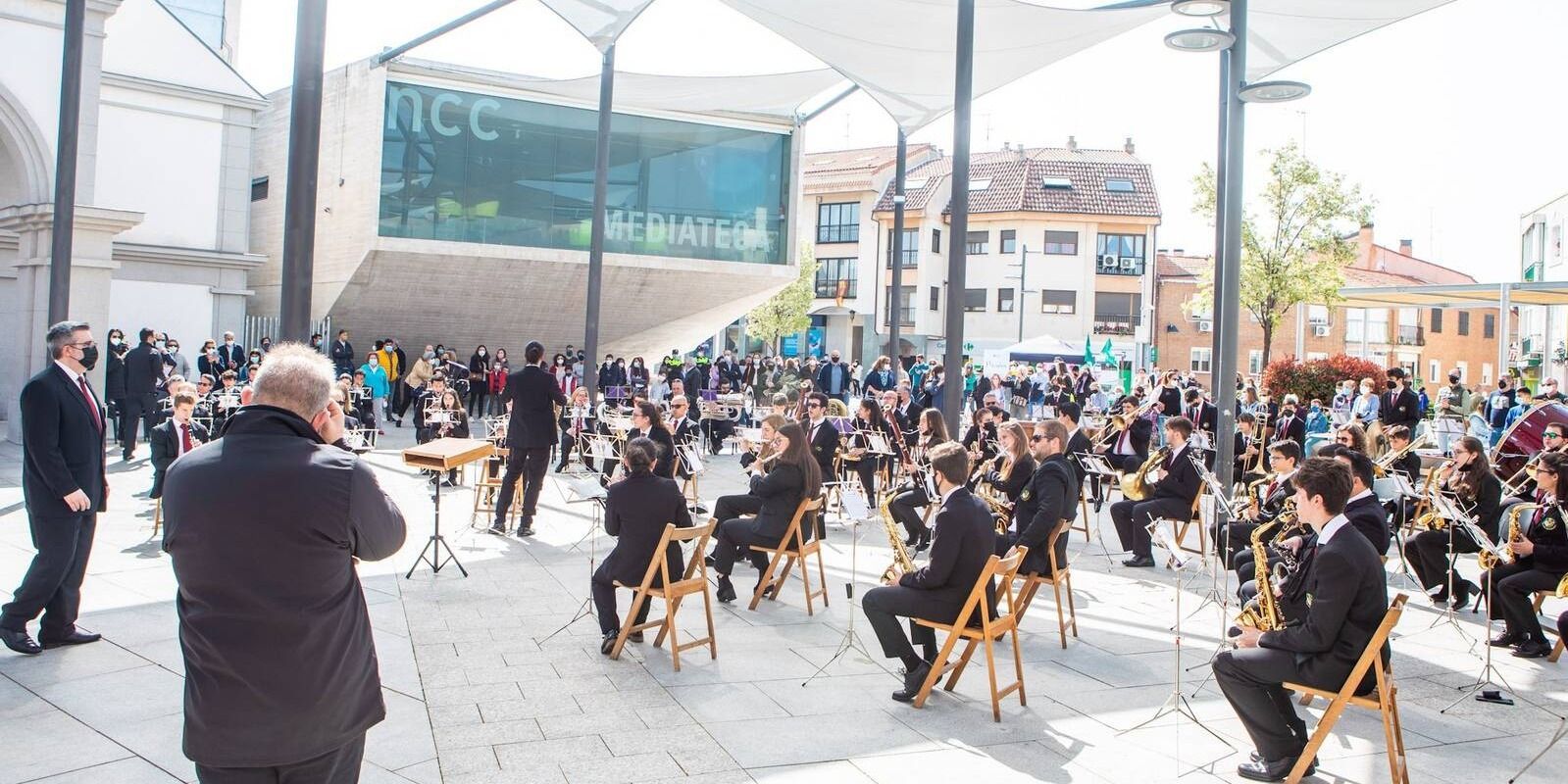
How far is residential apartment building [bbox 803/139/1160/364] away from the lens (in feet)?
162

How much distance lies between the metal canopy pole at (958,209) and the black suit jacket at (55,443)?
6797 millimetres

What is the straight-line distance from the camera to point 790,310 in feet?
157

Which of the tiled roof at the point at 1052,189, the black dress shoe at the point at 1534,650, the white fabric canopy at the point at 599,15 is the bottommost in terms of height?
the black dress shoe at the point at 1534,650

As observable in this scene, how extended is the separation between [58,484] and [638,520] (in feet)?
9.84

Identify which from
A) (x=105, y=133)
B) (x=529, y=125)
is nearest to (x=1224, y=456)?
(x=529, y=125)

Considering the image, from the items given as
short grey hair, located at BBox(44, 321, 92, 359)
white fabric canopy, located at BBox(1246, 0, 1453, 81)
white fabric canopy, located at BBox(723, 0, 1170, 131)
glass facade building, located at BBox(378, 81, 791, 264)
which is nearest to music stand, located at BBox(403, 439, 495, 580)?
short grey hair, located at BBox(44, 321, 92, 359)

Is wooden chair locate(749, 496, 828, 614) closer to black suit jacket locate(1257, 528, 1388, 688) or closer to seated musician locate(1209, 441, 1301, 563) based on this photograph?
seated musician locate(1209, 441, 1301, 563)

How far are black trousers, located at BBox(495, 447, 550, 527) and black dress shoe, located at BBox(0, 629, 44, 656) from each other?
14.9ft

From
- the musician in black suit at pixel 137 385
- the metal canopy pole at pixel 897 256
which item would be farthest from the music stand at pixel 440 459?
the metal canopy pole at pixel 897 256

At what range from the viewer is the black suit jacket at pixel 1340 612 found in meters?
4.57

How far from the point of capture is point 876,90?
16.3m

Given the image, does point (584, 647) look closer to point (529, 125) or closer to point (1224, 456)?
point (1224, 456)

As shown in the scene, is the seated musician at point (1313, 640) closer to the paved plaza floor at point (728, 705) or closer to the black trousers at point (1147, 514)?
the paved plaza floor at point (728, 705)

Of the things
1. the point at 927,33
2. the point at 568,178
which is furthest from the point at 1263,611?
the point at 568,178
